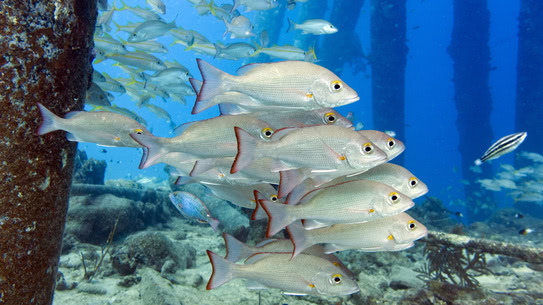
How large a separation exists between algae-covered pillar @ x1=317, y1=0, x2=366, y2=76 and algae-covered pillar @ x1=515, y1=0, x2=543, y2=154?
46.1 ft

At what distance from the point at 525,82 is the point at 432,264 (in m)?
28.5

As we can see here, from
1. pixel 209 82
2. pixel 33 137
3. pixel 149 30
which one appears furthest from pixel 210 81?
pixel 149 30

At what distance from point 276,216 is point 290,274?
1.96 ft

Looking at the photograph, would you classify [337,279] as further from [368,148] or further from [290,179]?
[368,148]

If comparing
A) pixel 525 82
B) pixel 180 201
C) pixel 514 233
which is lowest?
pixel 514 233

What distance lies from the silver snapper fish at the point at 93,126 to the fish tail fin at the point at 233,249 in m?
1.05

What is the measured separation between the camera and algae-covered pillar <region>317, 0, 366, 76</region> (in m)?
33.0

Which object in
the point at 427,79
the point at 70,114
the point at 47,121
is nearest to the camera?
the point at 47,121

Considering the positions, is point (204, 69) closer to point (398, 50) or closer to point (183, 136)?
point (183, 136)

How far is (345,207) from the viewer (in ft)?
6.73

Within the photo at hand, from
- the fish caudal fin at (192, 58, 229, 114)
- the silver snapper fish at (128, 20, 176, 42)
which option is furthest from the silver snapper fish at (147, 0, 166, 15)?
the fish caudal fin at (192, 58, 229, 114)

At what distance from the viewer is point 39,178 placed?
1.77 m

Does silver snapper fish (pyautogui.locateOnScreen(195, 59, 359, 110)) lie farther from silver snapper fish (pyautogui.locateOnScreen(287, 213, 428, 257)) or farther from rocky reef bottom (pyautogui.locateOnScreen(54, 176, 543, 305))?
rocky reef bottom (pyautogui.locateOnScreen(54, 176, 543, 305))

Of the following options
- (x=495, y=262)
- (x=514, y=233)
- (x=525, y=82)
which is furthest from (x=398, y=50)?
Answer: (x=495, y=262)
